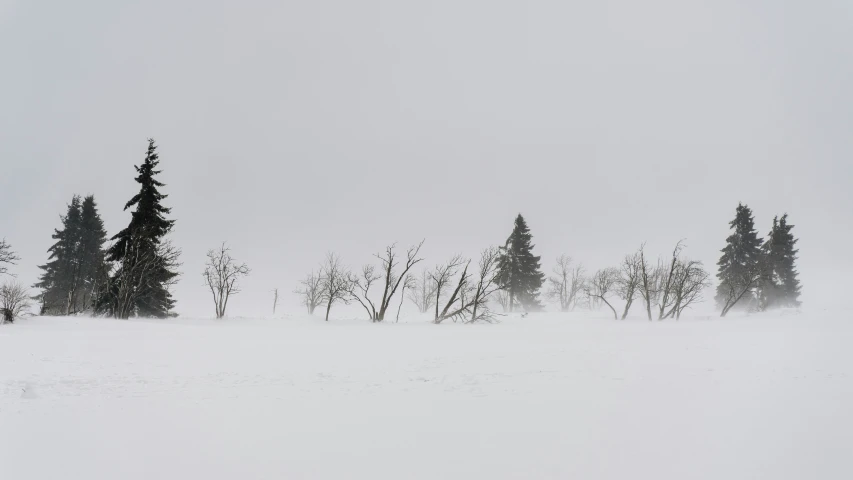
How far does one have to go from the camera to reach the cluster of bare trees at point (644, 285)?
33688 millimetres

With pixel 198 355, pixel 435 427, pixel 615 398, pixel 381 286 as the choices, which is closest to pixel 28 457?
pixel 435 427

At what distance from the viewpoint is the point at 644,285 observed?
111 ft

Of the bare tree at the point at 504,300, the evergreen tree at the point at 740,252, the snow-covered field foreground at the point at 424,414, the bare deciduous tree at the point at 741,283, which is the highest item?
the evergreen tree at the point at 740,252

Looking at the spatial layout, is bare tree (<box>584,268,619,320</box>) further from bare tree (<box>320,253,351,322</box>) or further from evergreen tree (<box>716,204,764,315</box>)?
bare tree (<box>320,253,351,322</box>)

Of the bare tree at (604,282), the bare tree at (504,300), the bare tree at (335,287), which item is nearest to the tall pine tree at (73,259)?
the bare tree at (335,287)

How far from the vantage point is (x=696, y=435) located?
5930 millimetres

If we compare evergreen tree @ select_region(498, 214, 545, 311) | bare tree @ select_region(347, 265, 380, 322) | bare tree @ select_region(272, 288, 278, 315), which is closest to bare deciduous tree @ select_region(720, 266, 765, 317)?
evergreen tree @ select_region(498, 214, 545, 311)

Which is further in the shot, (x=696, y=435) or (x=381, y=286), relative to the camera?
(x=381, y=286)

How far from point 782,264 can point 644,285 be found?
19.8 metres

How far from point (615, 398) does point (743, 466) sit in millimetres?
2776

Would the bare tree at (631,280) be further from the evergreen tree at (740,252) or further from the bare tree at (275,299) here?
the bare tree at (275,299)

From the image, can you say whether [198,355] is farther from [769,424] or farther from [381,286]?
[381,286]

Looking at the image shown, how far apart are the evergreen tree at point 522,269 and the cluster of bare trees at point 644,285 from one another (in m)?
8.12

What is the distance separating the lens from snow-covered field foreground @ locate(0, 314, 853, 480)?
5082 millimetres
